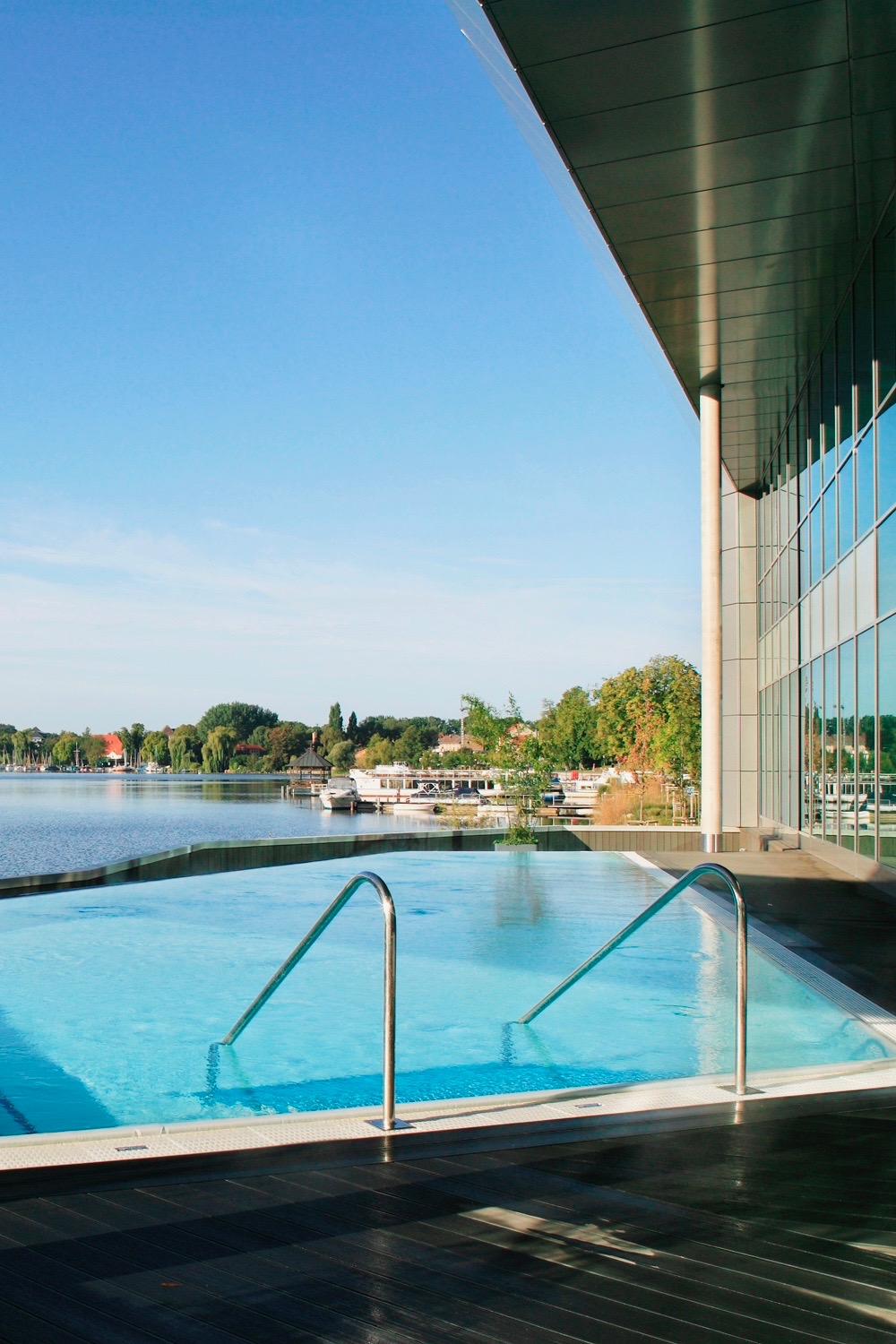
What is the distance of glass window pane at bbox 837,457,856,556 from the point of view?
12.9 metres

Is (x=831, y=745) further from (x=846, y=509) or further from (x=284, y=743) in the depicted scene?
(x=284, y=743)

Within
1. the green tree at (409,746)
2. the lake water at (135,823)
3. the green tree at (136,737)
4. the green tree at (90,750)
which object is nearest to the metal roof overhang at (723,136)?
the lake water at (135,823)

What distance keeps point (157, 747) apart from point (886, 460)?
144911mm

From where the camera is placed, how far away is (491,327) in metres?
31.8

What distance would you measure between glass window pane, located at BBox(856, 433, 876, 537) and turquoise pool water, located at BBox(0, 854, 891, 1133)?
178 inches

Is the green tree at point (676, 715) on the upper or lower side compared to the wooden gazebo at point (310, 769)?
upper

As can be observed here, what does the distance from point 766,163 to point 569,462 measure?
35.1 m

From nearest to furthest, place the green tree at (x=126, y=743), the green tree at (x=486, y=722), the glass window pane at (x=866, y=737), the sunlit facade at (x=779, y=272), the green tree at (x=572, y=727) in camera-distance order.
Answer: the sunlit facade at (x=779, y=272) < the glass window pane at (x=866, y=737) < the green tree at (x=486, y=722) < the green tree at (x=572, y=727) < the green tree at (x=126, y=743)

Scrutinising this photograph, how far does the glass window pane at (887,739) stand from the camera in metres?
10.7

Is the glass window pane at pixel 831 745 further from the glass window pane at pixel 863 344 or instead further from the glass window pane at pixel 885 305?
the glass window pane at pixel 885 305

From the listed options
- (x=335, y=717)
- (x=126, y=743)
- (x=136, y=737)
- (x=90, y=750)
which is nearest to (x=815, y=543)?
(x=335, y=717)

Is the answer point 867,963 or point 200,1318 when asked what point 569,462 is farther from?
point 200,1318

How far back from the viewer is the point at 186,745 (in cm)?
14112

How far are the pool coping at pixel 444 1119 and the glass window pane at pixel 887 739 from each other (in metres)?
6.37
